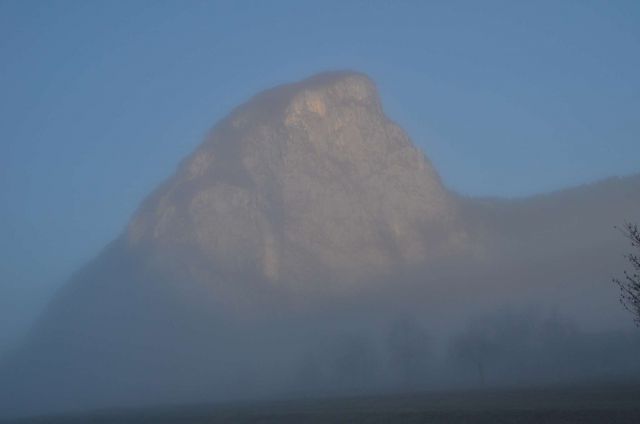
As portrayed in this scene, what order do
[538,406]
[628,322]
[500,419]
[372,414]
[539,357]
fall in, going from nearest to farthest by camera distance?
[500,419]
[538,406]
[372,414]
[539,357]
[628,322]

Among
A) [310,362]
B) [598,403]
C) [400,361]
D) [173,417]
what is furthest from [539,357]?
[598,403]

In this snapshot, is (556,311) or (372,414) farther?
(556,311)

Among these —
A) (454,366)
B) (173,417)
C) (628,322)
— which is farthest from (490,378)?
(173,417)

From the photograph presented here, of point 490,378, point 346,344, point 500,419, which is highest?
point 346,344

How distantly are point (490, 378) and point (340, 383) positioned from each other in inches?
1358

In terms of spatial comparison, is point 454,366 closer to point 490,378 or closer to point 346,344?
point 490,378

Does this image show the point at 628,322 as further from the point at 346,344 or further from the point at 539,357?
the point at 346,344

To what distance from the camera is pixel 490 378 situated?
155 meters

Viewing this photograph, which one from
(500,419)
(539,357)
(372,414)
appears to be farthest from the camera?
(539,357)

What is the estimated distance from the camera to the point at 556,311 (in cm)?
16238

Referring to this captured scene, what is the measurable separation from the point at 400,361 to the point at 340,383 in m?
15.2

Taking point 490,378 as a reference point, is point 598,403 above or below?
below

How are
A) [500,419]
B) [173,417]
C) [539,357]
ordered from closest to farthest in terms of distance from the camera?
[500,419] < [173,417] < [539,357]

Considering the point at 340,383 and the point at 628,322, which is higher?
the point at 628,322
